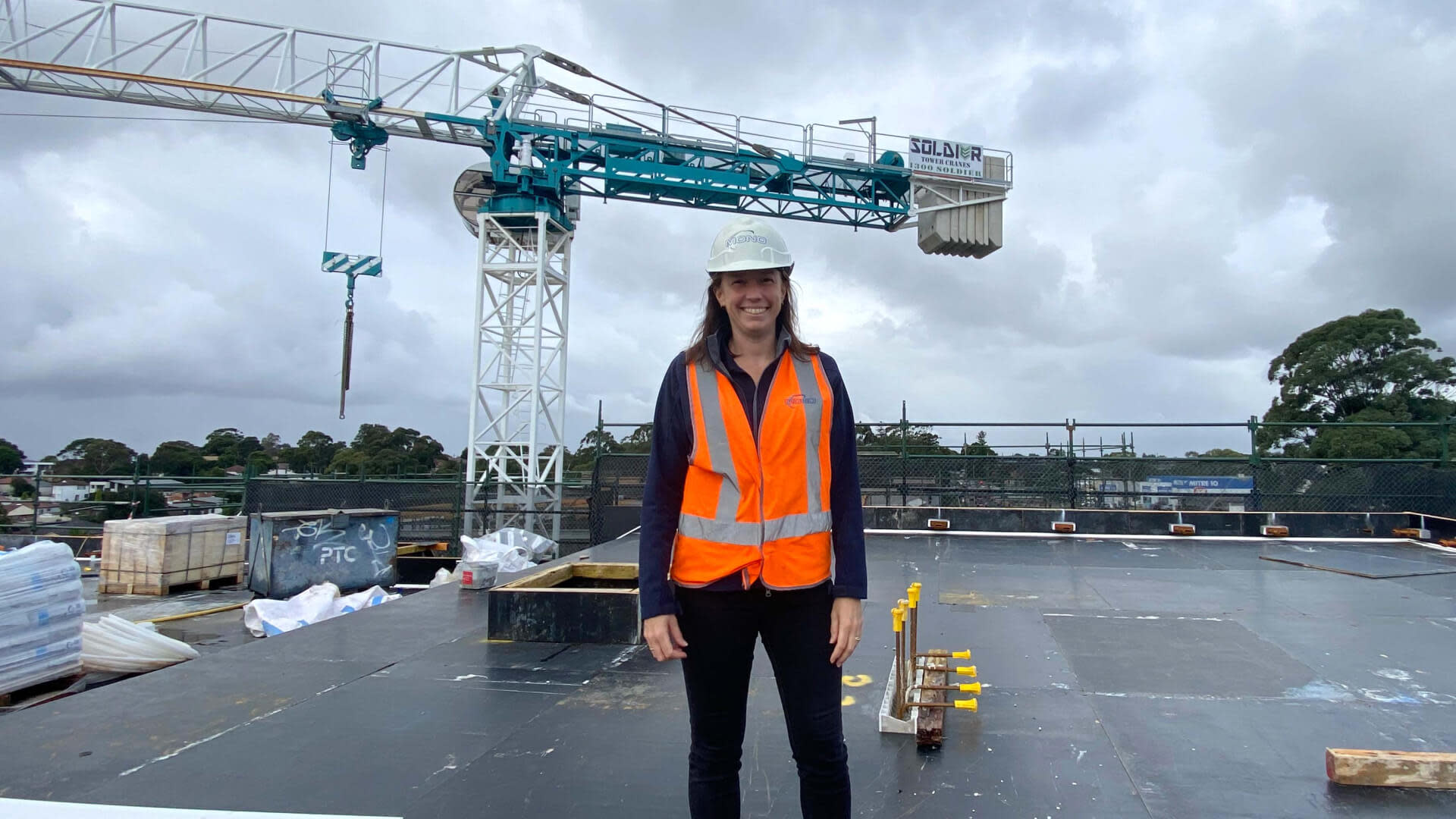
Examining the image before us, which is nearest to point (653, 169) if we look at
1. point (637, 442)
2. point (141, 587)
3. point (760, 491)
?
point (637, 442)

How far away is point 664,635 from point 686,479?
397 millimetres

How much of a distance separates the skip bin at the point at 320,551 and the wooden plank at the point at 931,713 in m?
8.07

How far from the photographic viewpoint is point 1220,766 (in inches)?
112

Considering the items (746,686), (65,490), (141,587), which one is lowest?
(141,587)

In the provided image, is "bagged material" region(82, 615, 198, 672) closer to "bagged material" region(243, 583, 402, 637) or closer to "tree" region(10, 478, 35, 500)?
"bagged material" region(243, 583, 402, 637)

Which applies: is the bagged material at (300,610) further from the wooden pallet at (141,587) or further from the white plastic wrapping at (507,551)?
the wooden pallet at (141,587)

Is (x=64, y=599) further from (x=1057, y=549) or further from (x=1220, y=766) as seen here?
(x=1057, y=549)

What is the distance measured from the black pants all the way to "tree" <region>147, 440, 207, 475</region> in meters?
17.7

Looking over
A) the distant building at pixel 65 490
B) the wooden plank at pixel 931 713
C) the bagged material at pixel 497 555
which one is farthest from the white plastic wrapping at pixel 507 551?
the distant building at pixel 65 490

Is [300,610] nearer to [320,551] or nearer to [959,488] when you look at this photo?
[320,551]

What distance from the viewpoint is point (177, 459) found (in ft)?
80.4

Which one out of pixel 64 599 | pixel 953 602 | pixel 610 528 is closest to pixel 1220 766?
pixel 953 602

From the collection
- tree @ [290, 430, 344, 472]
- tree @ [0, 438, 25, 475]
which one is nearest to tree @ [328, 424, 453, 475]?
tree @ [290, 430, 344, 472]

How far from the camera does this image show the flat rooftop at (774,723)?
2.64 meters
